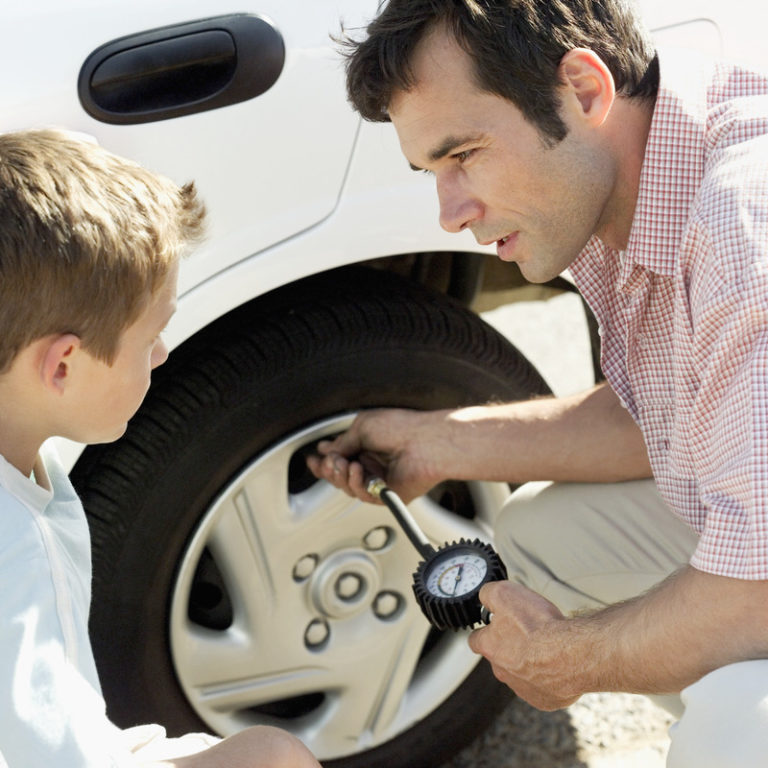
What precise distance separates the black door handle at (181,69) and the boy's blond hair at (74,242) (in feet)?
0.77

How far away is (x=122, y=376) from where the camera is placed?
167 cm

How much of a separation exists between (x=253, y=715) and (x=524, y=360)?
34.9 inches

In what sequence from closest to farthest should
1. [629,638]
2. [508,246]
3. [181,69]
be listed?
[629,638], [181,69], [508,246]

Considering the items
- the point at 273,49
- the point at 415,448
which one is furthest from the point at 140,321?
the point at 415,448

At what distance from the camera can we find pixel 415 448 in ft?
7.72

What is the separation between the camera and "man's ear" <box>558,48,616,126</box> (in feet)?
6.34

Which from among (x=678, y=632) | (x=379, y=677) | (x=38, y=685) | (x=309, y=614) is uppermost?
(x=38, y=685)

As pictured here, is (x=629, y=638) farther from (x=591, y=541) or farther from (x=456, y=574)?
(x=591, y=541)

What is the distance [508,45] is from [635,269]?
41 centimetres

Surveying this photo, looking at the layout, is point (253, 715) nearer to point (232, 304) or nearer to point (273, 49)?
point (232, 304)

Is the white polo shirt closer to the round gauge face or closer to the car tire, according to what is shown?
the car tire

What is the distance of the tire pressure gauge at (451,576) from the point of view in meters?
2.05

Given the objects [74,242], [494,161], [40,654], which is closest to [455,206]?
[494,161]

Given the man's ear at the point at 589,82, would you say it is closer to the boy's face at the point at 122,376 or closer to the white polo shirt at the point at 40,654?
the boy's face at the point at 122,376
